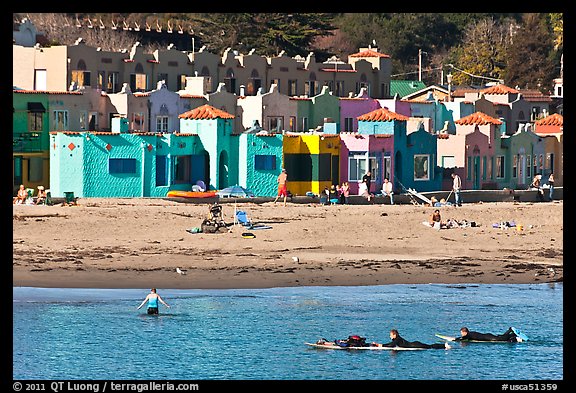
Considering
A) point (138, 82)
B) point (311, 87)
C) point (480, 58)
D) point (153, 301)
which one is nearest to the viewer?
point (153, 301)

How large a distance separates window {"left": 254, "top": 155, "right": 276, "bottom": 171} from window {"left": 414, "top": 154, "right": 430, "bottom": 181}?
25.9 feet

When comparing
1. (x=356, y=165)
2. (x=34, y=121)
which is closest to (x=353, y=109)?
(x=356, y=165)

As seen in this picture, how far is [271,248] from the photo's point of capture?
2071 inches

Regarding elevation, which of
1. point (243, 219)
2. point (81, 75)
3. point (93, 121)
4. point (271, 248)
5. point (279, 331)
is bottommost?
point (279, 331)

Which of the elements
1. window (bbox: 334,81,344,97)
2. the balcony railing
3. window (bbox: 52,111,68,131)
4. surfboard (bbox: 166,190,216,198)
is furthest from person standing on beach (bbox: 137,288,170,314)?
window (bbox: 334,81,344,97)

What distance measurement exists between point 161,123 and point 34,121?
8913 millimetres

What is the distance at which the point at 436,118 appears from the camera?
8838cm

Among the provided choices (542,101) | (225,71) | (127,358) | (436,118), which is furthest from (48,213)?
(542,101)

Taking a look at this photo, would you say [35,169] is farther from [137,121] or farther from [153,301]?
[153,301]

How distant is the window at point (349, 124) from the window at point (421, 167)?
10.3 meters

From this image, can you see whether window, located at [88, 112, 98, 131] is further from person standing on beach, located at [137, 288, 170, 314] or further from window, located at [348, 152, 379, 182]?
person standing on beach, located at [137, 288, 170, 314]

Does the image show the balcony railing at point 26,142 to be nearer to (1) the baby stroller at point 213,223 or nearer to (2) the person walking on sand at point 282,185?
(2) the person walking on sand at point 282,185
